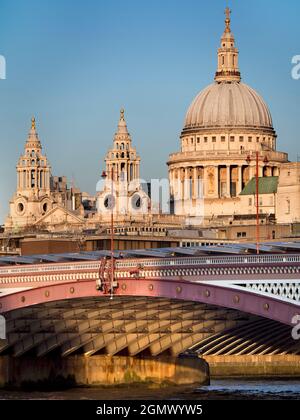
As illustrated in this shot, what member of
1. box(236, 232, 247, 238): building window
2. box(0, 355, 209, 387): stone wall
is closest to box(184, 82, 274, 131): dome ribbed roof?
box(236, 232, 247, 238): building window

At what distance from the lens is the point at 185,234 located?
14950 cm

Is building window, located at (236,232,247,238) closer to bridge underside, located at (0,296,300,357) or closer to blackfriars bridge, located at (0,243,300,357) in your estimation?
blackfriars bridge, located at (0,243,300,357)

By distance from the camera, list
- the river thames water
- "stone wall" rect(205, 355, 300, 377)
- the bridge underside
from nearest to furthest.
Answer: the river thames water → the bridge underside → "stone wall" rect(205, 355, 300, 377)

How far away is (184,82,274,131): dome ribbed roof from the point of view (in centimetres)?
18388

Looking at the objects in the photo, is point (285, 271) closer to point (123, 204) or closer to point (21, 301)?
point (21, 301)

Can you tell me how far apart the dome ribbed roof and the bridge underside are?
9779 cm

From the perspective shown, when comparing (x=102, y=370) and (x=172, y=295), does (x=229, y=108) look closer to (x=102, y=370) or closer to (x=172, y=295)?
(x=102, y=370)

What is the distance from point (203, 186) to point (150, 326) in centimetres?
10100

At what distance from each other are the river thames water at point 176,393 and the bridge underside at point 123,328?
5.49ft

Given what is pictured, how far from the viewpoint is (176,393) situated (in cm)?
7925

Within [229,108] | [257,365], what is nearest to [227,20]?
[229,108]

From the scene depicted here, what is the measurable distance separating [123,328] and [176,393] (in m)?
3.63

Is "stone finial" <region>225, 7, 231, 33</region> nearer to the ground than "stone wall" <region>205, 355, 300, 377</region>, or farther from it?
farther from it

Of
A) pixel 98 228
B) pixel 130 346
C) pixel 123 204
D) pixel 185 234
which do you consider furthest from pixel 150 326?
pixel 123 204
